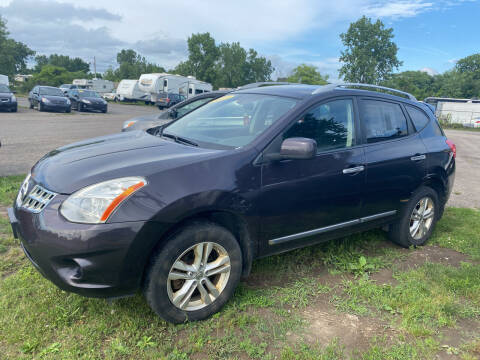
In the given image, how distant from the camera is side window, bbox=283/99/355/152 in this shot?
10.6ft

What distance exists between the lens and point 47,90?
21.6 meters

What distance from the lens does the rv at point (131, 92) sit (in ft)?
137

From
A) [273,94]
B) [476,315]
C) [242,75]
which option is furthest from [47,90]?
[242,75]

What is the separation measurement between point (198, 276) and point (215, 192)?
0.61 m

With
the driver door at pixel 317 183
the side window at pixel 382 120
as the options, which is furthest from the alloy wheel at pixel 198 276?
the side window at pixel 382 120

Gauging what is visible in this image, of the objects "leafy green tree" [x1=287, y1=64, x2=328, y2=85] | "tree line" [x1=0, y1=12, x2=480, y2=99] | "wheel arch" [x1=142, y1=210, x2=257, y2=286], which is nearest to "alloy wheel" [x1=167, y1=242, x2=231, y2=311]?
"wheel arch" [x1=142, y1=210, x2=257, y2=286]

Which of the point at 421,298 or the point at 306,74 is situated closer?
the point at 421,298

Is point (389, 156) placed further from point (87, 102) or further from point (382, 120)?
point (87, 102)

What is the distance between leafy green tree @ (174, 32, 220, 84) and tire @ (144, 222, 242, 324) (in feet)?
229

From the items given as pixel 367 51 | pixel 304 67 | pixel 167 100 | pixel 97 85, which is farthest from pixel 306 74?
pixel 167 100

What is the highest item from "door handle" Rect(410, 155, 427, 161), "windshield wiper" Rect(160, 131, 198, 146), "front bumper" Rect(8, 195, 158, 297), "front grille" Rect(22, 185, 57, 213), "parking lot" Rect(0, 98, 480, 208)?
"windshield wiper" Rect(160, 131, 198, 146)

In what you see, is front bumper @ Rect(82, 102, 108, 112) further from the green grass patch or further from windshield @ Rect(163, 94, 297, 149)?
the green grass patch

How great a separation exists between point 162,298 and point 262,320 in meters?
0.79

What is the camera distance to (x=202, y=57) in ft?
229
